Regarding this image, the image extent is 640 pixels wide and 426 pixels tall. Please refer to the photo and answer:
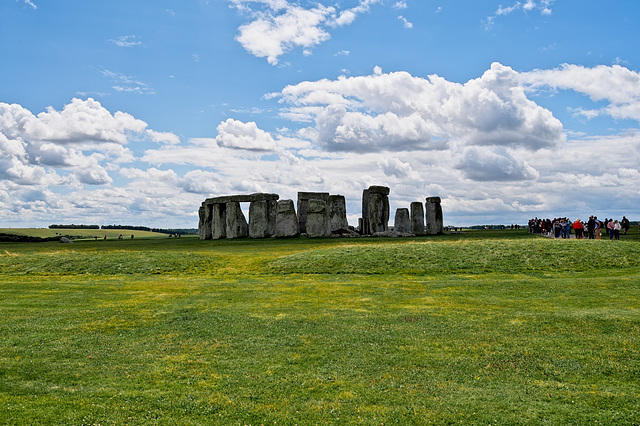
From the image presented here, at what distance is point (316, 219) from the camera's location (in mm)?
40531

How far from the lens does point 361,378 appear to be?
286 inches

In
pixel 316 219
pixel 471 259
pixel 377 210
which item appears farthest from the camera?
pixel 377 210

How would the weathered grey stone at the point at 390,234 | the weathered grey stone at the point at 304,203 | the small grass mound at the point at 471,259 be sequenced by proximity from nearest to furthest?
the small grass mound at the point at 471,259 < the weathered grey stone at the point at 390,234 < the weathered grey stone at the point at 304,203

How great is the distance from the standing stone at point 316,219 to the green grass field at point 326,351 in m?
22.0

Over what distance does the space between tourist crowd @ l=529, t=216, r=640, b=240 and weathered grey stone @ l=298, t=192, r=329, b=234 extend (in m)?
18.7

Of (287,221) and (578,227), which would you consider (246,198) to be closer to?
(287,221)

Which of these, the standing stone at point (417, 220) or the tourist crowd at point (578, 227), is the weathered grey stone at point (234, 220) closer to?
the standing stone at point (417, 220)

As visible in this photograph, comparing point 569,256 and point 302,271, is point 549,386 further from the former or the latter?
point 569,256

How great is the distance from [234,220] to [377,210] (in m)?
12.4

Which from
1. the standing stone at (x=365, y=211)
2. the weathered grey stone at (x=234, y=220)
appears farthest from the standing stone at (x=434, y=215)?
the weathered grey stone at (x=234, y=220)

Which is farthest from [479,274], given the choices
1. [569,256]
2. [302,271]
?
[302,271]

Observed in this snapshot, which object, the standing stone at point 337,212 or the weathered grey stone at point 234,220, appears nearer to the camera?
the weathered grey stone at point 234,220

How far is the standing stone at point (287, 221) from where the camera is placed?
40594mm

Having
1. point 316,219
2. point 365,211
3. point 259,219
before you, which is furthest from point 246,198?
point 365,211
